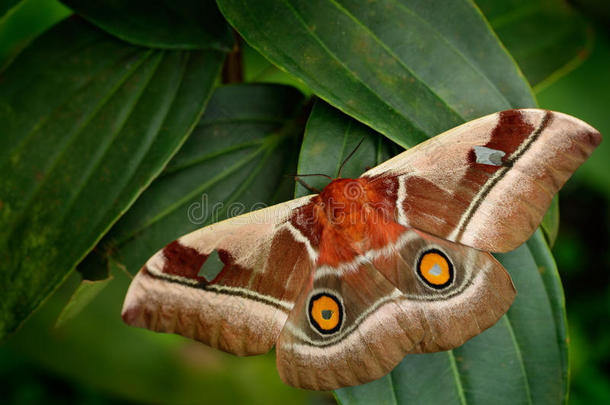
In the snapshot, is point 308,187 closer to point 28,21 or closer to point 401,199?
point 401,199

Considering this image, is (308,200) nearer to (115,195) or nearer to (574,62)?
(115,195)

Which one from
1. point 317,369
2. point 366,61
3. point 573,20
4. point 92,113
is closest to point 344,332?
point 317,369

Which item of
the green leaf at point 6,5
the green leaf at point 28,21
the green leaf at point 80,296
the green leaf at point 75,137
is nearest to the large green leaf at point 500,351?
the green leaf at point 75,137

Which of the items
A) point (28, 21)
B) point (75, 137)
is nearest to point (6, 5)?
point (75, 137)

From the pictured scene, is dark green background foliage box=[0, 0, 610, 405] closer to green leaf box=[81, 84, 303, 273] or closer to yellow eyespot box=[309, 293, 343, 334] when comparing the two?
green leaf box=[81, 84, 303, 273]

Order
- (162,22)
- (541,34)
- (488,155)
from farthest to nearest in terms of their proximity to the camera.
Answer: (541,34), (162,22), (488,155)

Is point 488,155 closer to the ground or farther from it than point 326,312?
farther from it

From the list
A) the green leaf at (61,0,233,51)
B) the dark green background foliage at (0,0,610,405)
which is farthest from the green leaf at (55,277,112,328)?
the green leaf at (61,0,233,51)

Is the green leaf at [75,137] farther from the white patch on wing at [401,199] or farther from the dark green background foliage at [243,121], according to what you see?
the white patch on wing at [401,199]
